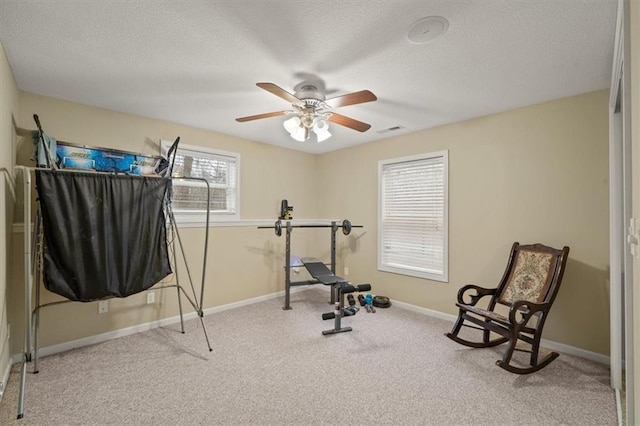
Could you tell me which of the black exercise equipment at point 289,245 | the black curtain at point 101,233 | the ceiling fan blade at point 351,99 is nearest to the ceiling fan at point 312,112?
the ceiling fan blade at point 351,99

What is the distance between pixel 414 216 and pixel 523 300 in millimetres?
1710

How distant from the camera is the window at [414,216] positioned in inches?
149

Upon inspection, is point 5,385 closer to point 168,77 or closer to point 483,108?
point 168,77

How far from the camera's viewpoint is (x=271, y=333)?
3246 millimetres

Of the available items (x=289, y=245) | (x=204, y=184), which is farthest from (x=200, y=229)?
(x=289, y=245)

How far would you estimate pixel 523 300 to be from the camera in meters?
2.62

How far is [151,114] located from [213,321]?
8.38ft

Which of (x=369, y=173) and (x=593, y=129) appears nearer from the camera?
(x=593, y=129)

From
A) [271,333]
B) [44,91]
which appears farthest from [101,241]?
[271,333]

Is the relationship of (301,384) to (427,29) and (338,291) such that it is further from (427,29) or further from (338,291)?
(427,29)

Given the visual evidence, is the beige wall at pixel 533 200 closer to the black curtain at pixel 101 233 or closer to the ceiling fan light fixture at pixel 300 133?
the ceiling fan light fixture at pixel 300 133

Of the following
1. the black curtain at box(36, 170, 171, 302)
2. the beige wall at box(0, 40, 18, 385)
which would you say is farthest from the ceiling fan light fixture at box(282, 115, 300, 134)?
the beige wall at box(0, 40, 18, 385)

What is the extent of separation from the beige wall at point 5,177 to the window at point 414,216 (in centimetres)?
394

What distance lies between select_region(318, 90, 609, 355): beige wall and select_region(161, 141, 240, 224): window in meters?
2.37
